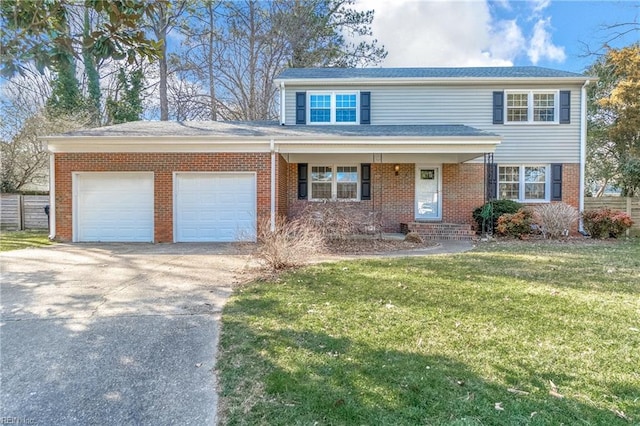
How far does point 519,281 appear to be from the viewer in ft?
18.2

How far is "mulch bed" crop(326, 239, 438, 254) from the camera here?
343 inches

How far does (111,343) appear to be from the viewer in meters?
3.45

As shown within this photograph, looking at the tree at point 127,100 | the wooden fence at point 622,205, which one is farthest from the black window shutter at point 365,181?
the tree at point 127,100

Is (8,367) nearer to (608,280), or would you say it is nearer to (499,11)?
(608,280)

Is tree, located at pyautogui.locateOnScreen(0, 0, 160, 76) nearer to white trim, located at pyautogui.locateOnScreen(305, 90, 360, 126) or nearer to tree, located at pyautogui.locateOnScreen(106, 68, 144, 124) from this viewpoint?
white trim, located at pyautogui.locateOnScreen(305, 90, 360, 126)

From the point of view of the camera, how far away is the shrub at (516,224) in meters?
10.9

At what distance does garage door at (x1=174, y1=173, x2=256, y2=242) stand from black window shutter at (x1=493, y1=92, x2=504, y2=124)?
913 cm

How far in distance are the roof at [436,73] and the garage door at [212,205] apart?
492 cm

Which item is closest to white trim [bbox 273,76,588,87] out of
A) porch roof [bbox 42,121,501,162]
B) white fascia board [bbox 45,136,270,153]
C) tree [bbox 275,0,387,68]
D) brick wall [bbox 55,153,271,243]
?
porch roof [bbox 42,121,501,162]

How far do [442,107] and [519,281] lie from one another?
352 inches

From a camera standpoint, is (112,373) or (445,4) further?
(445,4)

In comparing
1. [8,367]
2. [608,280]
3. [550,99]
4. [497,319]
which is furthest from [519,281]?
[550,99]

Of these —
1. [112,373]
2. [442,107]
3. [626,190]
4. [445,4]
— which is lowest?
[112,373]

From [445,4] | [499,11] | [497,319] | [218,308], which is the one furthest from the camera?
[499,11]
